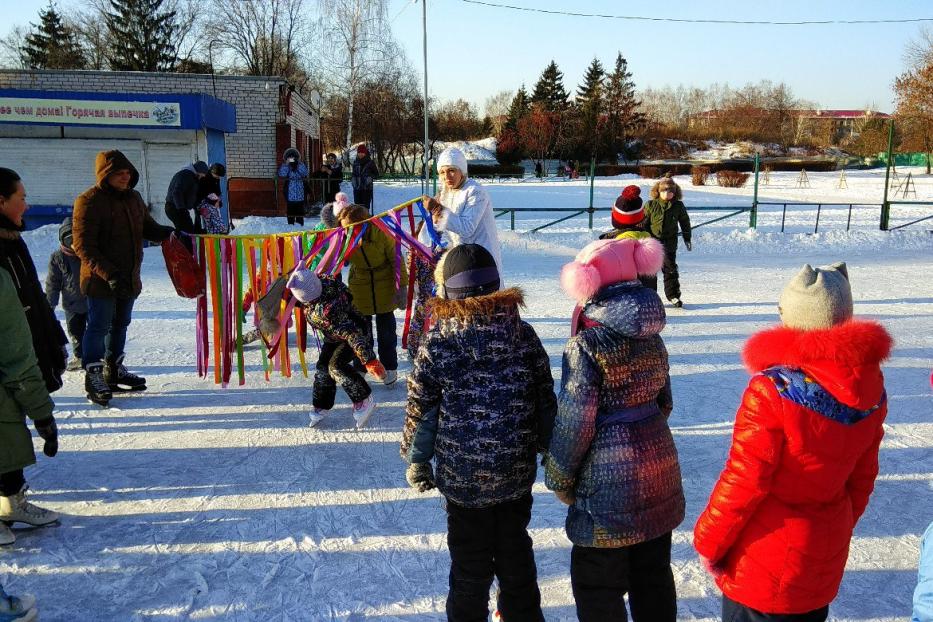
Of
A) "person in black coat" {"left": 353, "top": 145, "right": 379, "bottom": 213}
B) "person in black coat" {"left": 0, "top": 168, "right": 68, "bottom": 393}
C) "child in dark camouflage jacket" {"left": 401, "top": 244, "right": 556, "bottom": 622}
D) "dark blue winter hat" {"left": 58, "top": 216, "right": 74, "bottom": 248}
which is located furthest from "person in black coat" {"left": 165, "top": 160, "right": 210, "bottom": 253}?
"child in dark camouflage jacket" {"left": 401, "top": 244, "right": 556, "bottom": 622}

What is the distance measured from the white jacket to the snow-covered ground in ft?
4.39

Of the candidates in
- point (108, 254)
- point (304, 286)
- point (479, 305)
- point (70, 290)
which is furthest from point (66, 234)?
point (479, 305)

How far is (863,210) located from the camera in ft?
63.7

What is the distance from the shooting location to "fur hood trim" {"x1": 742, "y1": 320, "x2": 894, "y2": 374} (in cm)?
181

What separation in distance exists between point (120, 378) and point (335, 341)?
1.97 meters

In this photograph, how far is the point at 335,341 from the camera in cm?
436

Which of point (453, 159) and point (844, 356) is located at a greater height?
point (453, 159)

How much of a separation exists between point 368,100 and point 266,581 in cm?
3227

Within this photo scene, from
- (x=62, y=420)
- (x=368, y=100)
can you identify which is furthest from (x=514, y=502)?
(x=368, y=100)

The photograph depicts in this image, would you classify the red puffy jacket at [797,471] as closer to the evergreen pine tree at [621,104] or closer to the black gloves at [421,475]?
the black gloves at [421,475]

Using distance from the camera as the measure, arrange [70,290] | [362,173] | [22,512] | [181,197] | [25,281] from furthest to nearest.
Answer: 1. [362,173]
2. [181,197]
3. [70,290]
4. [25,281]
5. [22,512]

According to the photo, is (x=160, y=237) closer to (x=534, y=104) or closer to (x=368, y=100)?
(x=368, y=100)

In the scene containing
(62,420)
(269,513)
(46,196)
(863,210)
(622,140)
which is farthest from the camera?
(622,140)

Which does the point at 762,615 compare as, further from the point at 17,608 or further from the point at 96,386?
the point at 96,386
